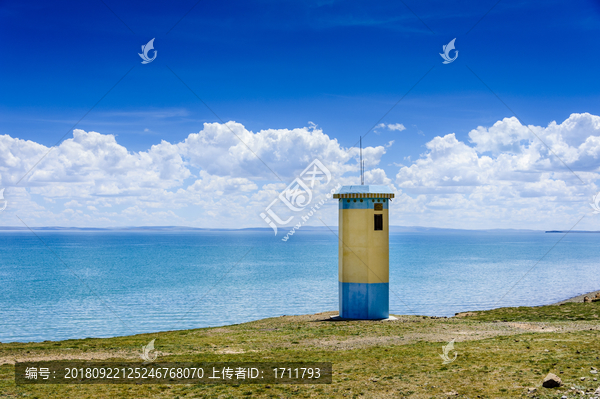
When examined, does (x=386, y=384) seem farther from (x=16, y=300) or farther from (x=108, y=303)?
(x=16, y=300)

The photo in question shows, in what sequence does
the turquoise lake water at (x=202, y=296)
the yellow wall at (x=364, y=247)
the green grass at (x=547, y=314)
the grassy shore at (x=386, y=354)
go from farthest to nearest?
the turquoise lake water at (x=202, y=296)
the yellow wall at (x=364, y=247)
the green grass at (x=547, y=314)
the grassy shore at (x=386, y=354)

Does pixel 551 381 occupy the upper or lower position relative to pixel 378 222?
lower

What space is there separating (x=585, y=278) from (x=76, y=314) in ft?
267

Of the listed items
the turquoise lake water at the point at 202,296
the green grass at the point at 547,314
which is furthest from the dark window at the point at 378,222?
the turquoise lake water at the point at 202,296

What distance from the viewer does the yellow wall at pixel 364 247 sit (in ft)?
85.7

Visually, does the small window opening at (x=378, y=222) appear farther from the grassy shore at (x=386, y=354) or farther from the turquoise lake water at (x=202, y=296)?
the turquoise lake water at (x=202, y=296)

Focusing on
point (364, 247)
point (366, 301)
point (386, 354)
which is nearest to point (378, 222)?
point (364, 247)

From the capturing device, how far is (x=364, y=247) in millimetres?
26109

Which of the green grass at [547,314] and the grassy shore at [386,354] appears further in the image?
the green grass at [547,314]

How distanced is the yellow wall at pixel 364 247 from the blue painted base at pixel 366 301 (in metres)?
0.33

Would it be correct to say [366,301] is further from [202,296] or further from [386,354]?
[202,296]

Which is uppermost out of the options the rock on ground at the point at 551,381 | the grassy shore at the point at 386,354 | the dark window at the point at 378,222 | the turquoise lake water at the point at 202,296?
the dark window at the point at 378,222

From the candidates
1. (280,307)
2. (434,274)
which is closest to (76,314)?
(280,307)

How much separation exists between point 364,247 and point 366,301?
2.96 metres
